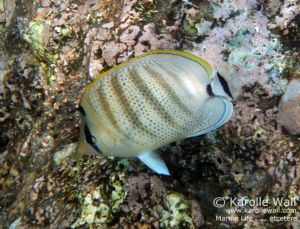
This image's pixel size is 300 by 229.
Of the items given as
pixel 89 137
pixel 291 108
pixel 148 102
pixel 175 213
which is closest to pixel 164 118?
pixel 148 102

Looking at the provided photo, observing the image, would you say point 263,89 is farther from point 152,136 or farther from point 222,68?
point 152,136

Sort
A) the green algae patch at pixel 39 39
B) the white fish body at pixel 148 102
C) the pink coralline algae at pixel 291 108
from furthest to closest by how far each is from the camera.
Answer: the green algae patch at pixel 39 39
the pink coralline algae at pixel 291 108
the white fish body at pixel 148 102

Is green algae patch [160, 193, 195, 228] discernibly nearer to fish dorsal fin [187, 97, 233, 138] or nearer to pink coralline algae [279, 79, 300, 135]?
fish dorsal fin [187, 97, 233, 138]

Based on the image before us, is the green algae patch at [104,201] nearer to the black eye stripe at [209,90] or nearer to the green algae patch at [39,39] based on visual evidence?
the black eye stripe at [209,90]

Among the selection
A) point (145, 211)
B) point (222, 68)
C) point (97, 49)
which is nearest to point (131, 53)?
point (97, 49)

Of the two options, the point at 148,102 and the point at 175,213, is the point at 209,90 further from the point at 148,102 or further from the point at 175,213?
the point at 175,213

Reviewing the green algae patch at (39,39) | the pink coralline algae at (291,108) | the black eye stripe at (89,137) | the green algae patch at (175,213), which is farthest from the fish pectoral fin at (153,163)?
the green algae patch at (39,39)

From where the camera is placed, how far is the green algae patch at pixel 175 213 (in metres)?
2.00

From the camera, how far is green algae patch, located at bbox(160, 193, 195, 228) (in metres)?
2.00

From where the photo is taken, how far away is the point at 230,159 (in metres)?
2.33

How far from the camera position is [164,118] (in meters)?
1.61

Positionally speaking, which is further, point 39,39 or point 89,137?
point 39,39

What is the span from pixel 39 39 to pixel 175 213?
206 centimetres

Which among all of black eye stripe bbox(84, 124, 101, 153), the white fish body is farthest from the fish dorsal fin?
black eye stripe bbox(84, 124, 101, 153)
